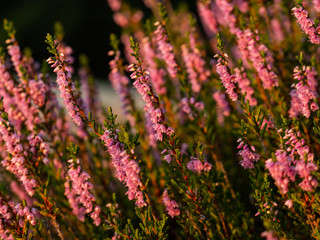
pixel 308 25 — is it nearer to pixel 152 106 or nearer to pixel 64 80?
pixel 152 106

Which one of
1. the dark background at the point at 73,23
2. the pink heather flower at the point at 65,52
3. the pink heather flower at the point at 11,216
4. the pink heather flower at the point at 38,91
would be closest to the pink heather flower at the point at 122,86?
the pink heather flower at the point at 65,52

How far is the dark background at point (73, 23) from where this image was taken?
23125 millimetres

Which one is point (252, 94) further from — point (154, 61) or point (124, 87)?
point (124, 87)

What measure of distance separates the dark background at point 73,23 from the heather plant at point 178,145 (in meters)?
14.6

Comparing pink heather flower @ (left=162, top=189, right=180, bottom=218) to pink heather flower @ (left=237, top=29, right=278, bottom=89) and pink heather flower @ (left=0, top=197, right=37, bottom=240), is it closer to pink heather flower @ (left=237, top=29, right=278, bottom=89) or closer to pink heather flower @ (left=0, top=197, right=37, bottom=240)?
pink heather flower @ (left=0, top=197, right=37, bottom=240)

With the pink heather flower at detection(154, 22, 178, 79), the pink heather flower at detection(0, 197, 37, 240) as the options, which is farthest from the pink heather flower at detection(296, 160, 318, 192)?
the pink heather flower at detection(0, 197, 37, 240)

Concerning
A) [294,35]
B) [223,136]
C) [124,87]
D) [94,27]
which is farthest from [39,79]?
[94,27]

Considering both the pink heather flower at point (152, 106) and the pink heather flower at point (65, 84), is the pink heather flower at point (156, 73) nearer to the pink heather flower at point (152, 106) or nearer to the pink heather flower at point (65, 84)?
the pink heather flower at point (65, 84)

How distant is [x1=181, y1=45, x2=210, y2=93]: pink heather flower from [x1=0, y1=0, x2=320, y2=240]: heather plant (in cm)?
4

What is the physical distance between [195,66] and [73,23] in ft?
63.9

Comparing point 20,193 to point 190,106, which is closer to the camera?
point 190,106

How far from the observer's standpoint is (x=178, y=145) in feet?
16.4

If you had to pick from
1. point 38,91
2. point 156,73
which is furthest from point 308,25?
point 38,91

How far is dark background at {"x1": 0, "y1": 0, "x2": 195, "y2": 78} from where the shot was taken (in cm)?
2312
